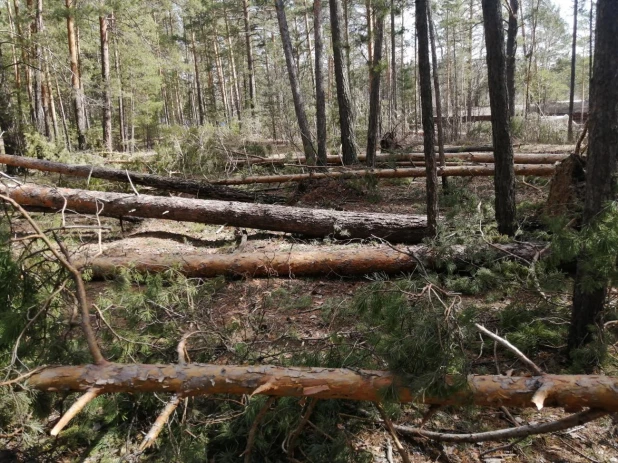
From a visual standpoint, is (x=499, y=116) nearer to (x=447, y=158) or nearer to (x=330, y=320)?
(x=330, y=320)

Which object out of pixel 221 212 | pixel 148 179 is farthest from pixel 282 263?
pixel 148 179

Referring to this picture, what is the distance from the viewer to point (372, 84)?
10430 mm

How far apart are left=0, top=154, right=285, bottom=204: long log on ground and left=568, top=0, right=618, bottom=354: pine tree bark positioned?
6.52 meters

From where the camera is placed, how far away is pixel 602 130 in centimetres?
301

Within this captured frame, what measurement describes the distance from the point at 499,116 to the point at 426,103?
1.22 metres

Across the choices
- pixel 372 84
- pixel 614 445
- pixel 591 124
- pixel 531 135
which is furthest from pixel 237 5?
pixel 614 445

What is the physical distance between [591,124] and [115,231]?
25.9 ft

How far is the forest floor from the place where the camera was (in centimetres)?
281

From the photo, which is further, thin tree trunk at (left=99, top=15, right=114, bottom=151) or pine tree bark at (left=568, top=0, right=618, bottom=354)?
thin tree trunk at (left=99, top=15, right=114, bottom=151)

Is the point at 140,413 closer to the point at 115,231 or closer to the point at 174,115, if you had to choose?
the point at 115,231

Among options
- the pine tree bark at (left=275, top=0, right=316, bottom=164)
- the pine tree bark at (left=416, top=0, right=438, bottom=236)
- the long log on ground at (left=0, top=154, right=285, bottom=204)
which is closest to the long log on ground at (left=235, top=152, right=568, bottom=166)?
the pine tree bark at (left=275, top=0, right=316, bottom=164)

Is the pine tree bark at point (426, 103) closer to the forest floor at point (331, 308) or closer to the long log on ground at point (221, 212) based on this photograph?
the forest floor at point (331, 308)

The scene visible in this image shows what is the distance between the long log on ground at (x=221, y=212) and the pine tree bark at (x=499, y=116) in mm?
1271

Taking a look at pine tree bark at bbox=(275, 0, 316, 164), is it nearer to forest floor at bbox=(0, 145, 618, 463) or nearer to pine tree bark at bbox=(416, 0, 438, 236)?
forest floor at bbox=(0, 145, 618, 463)
